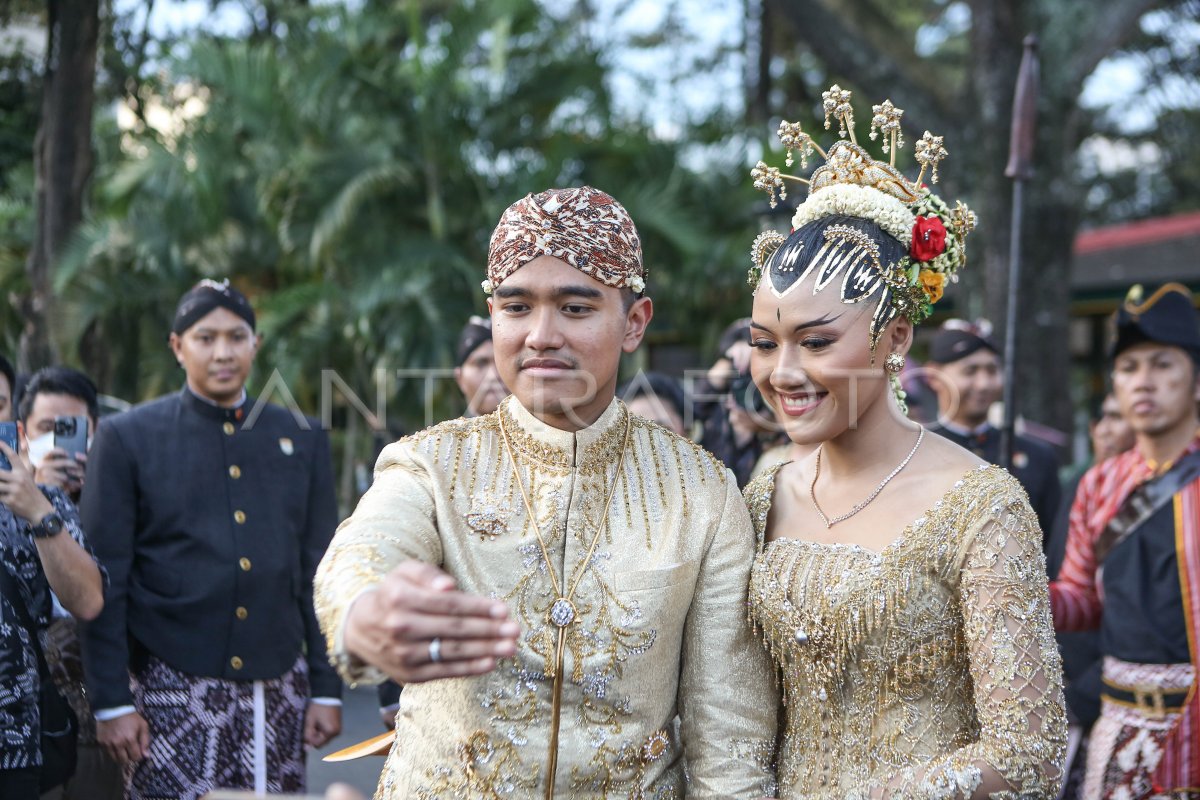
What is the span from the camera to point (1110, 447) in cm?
685

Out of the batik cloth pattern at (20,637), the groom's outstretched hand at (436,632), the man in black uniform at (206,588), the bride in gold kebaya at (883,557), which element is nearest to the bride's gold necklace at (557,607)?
the bride in gold kebaya at (883,557)

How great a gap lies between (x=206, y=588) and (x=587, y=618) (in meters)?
2.21

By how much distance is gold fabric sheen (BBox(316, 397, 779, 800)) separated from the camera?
229 centimetres

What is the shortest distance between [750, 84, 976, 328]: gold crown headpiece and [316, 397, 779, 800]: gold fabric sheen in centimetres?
56

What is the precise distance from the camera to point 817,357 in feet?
8.21

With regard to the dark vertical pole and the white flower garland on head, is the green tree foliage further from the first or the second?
the white flower garland on head

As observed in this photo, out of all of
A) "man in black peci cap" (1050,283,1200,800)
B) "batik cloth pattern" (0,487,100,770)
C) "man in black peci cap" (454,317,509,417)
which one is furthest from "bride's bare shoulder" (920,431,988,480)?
"man in black peci cap" (454,317,509,417)

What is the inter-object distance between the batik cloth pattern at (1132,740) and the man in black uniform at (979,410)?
1.99m

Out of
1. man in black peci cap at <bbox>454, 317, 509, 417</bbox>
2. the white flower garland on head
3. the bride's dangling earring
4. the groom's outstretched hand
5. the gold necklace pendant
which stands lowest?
the gold necklace pendant

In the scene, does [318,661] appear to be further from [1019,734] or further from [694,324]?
[694,324]

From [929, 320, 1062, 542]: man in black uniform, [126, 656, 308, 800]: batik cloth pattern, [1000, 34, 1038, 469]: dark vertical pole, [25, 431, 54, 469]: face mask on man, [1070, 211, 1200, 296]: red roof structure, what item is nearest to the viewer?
[126, 656, 308, 800]: batik cloth pattern

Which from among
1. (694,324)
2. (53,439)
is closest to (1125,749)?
(53,439)

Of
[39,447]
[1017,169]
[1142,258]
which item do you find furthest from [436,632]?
[1142,258]

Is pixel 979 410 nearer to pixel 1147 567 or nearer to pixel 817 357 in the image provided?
pixel 1147 567
